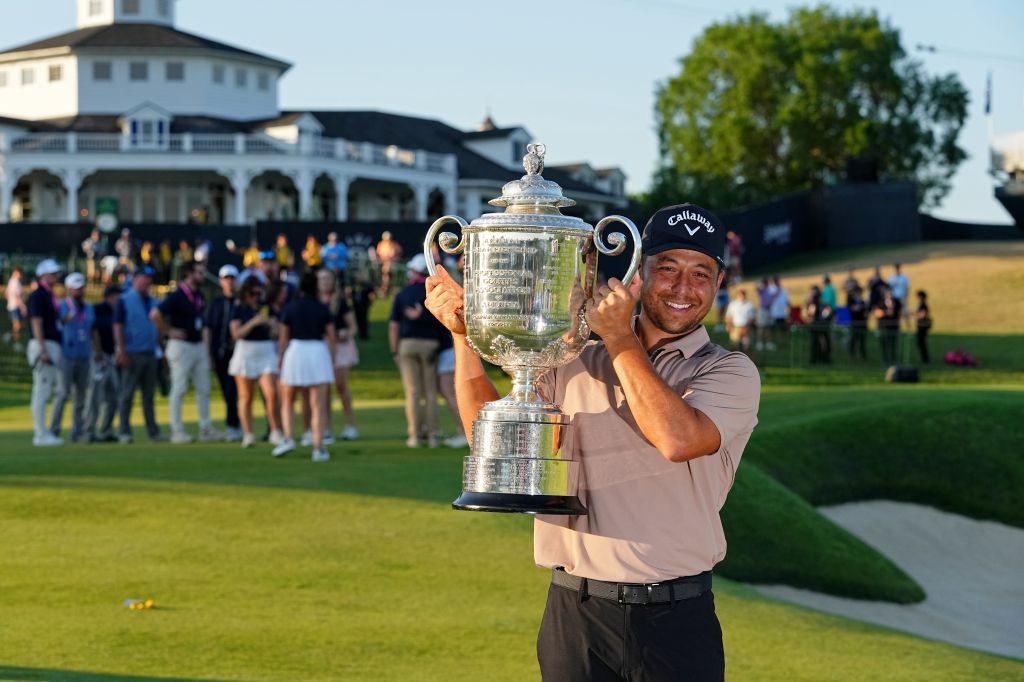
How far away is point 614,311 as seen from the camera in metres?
4.46

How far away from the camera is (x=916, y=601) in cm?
1468

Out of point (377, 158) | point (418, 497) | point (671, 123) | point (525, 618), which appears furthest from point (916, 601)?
point (671, 123)

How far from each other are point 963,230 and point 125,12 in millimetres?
40281

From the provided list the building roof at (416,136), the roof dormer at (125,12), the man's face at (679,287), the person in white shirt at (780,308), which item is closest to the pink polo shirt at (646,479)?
the man's face at (679,287)

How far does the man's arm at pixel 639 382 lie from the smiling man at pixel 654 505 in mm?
135

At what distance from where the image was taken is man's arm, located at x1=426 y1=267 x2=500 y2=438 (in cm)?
500

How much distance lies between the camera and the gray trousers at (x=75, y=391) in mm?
17812

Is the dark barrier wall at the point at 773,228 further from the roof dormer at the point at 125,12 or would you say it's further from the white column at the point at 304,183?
the roof dormer at the point at 125,12

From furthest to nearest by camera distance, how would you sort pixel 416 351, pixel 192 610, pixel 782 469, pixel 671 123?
pixel 671 123 < pixel 782 469 < pixel 416 351 < pixel 192 610

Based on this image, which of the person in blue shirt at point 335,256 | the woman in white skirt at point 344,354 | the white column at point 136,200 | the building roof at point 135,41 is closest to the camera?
the woman in white skirt at point 344,354

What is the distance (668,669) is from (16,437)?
1614 cm

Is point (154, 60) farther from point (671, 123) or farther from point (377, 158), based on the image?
point (671, 123)

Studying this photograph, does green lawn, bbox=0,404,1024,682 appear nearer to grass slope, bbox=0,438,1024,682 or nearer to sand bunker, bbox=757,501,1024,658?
grass slope, bbox=0,438,1024,682

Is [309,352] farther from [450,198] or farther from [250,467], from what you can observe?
[450,198]
